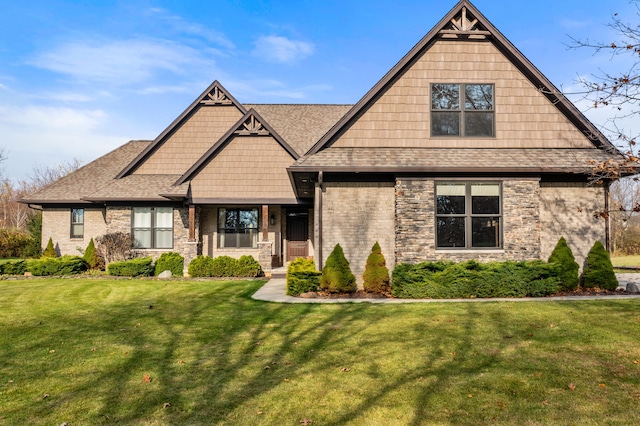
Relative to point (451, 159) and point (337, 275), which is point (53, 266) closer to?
point (337, 275)

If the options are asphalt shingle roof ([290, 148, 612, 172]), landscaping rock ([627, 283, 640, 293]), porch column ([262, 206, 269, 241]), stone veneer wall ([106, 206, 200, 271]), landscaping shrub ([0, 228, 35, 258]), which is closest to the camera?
landscaping rock ([627, 283, 640, 293])

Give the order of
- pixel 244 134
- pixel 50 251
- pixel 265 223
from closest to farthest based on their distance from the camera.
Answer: pixel 265 223, pixel 244 134, pixel 50 251

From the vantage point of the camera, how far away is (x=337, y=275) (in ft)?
38.2

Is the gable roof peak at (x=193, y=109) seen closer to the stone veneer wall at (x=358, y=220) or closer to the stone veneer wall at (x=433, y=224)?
the stone veneer wall at (x=358, y=220)

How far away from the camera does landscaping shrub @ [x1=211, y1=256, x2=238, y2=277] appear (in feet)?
54.4

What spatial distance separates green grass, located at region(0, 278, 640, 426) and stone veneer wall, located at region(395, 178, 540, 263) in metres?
2.26

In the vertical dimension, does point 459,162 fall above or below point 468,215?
above

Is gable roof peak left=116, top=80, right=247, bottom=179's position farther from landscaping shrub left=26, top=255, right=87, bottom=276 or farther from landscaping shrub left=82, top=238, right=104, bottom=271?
landscaping shrub left=26, top=255, right=87, bottom=276

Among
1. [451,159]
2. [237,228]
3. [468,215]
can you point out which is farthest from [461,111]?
[237,228]

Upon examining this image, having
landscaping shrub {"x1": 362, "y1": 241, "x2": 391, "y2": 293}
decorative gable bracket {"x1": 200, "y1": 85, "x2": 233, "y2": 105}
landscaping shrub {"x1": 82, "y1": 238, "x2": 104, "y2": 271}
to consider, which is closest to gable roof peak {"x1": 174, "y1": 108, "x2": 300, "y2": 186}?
decorative gable bracket {"x1": 200, "y1": 85, "x2": 233, "y2": 105}

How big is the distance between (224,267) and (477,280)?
9.81 meters

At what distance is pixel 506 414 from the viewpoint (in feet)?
14.1

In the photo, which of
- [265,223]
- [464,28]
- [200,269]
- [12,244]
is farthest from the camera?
[12,244]

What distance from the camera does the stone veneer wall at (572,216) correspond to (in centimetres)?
1232
